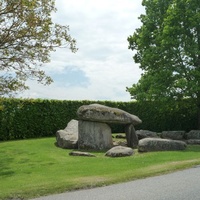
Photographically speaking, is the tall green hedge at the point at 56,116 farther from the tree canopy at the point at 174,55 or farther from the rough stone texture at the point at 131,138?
the rough stone texture at the point at 131,138

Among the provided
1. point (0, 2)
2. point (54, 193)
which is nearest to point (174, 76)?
point (0, 2)

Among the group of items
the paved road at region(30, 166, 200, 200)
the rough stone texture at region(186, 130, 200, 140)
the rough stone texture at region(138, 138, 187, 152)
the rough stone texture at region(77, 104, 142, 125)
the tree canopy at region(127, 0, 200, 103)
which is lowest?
the paved road at region(30, 166, 200, 200)

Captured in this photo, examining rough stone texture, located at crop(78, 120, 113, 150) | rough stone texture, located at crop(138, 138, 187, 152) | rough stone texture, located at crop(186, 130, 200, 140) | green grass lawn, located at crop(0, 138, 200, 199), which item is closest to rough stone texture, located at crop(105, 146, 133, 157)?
green grass lawn, located at crop(0, 138, 200, 199)

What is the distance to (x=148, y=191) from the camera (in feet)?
27.5

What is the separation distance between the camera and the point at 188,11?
24234mm

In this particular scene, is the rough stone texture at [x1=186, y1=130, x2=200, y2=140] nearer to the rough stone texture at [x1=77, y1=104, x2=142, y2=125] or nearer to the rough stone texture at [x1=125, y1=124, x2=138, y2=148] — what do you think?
the rough stone texture at [x1=125, y1=124, x2=138, y2=148]

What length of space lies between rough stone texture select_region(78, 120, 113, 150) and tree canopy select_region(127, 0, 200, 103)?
6843mm

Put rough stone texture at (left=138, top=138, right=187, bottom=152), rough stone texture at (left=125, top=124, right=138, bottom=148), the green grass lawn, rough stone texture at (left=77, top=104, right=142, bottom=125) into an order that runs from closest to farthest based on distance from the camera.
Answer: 1. the green grass lawn
2. rough stone texture at (left=138, top=138, right=187, bottom=152)
3. rough stone texture at (left=77, top=104, right=142, bottom=125)
4. rough stone texture at (left=125, top=124, right=138, bottom=148)

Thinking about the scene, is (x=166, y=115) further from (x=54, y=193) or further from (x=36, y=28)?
(x=54, y=193)

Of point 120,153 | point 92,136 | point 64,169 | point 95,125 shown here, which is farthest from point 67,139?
point 64,169

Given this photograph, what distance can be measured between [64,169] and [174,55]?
50.3 feet

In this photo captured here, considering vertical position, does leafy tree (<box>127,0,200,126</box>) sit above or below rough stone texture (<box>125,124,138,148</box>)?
above

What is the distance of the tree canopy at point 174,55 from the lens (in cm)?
2401

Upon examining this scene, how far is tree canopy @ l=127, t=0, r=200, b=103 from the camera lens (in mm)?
24008
